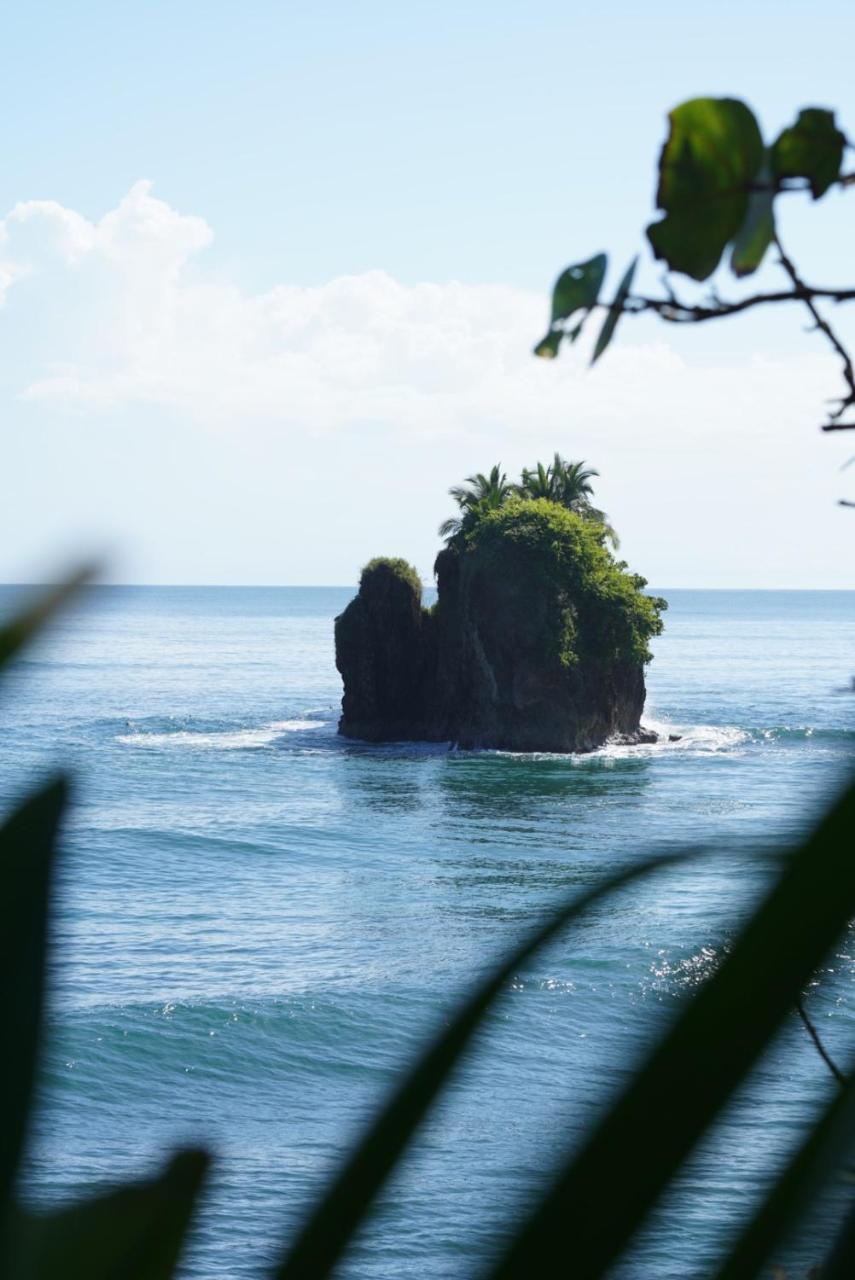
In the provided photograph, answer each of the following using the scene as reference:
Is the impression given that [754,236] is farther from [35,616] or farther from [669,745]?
[669,745]

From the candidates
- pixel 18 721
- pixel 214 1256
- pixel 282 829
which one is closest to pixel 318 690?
pixel 18 721

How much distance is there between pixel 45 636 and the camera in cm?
72

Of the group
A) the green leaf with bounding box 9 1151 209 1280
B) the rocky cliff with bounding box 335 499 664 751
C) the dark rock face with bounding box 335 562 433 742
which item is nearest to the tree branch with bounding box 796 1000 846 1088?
the green leaf with bounding box 9 1151 209 1280

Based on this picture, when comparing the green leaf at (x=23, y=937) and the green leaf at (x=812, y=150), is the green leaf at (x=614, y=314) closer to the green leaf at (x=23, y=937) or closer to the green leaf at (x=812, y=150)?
the green leaf at (x=812, y=150)

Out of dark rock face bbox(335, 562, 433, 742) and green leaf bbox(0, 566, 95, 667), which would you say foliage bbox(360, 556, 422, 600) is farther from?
green leaf bbox(0, 566, 95, 667)

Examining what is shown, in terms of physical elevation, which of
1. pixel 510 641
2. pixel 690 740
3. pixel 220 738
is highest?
pixel 510 641

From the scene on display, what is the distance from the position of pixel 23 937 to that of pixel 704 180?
49 cm

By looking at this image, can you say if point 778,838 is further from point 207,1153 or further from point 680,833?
point 207,1153

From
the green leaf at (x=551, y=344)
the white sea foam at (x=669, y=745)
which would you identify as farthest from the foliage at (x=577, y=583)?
the green leaf at (x=551, y=344)

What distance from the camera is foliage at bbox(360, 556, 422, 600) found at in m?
61.0

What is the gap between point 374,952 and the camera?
32781 mm

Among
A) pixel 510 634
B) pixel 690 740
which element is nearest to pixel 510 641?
pixel 510 634

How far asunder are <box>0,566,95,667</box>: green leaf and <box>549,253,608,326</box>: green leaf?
30 centimetres

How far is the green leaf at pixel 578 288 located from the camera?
801 millimetres
